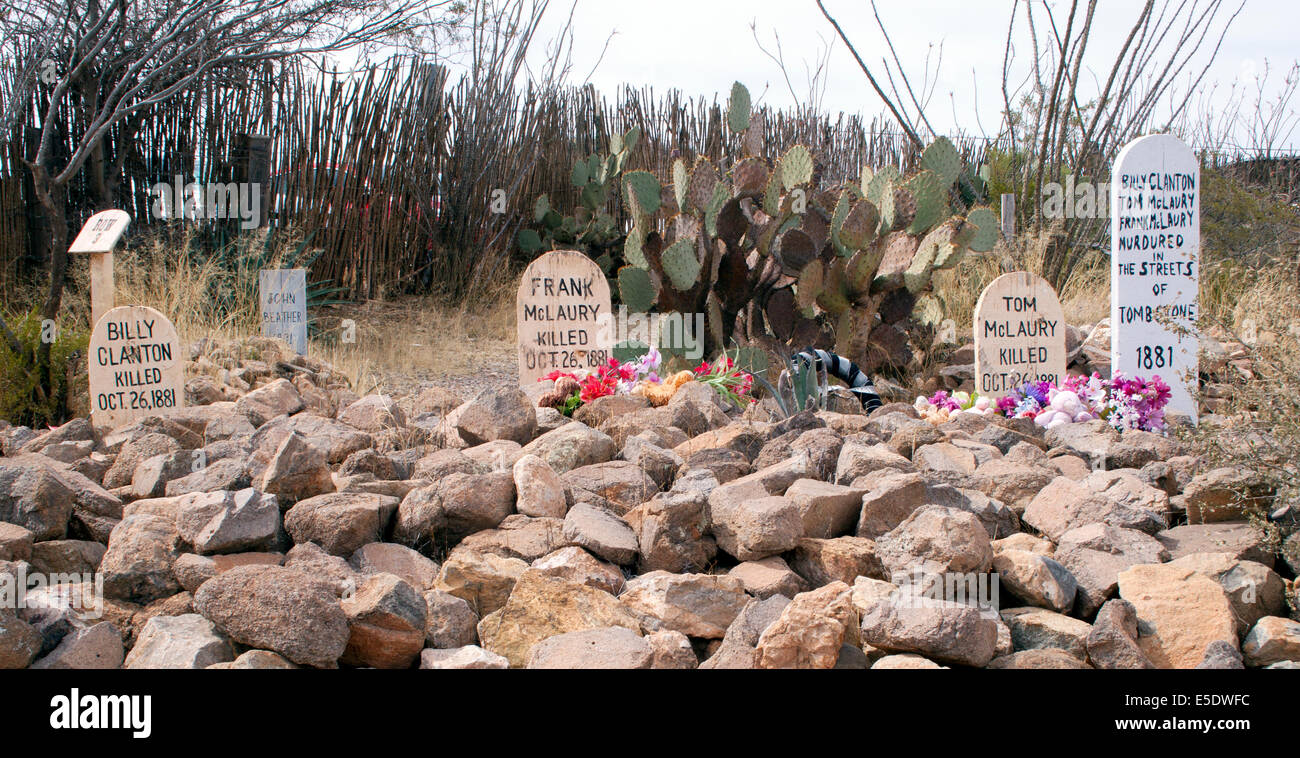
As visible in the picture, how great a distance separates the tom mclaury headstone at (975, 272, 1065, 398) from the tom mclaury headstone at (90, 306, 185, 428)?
12.4ft

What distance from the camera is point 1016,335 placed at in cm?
509

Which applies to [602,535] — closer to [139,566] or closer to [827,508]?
[827,508]

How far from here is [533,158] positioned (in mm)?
10562

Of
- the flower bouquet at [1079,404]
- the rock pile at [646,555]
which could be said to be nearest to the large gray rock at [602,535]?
the rock pile at [646,555]

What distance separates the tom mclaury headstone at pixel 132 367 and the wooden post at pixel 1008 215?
5908 mm

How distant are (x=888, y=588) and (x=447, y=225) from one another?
8353 mm

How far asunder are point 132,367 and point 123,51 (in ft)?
15.4

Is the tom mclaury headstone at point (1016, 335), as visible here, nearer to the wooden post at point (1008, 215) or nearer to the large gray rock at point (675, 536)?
the large gray rock at point (675, 536)

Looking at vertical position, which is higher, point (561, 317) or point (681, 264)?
point (681, 264)

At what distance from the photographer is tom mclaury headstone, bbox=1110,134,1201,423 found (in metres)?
4.90

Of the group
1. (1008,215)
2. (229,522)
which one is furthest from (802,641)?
(1008,215)

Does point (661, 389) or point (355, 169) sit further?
point (355, 169)

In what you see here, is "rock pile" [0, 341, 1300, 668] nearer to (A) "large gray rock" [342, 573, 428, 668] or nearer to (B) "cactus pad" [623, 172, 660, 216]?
(A) "large gray rock" [342, 573, 428, 668]

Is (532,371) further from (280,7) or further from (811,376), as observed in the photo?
(280,7)
